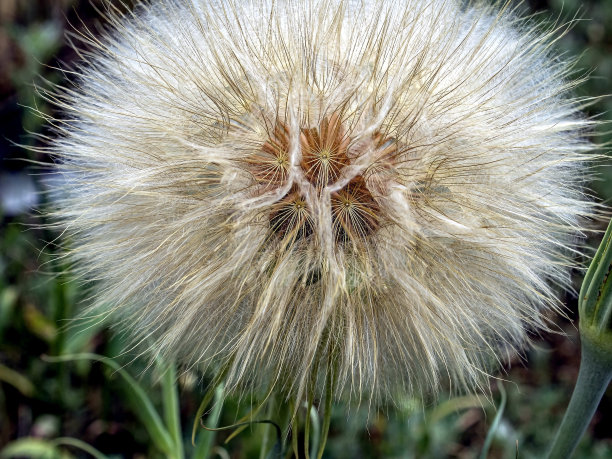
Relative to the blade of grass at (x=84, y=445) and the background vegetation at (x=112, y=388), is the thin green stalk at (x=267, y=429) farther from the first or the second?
the background vegetation at (x=112, y=388)

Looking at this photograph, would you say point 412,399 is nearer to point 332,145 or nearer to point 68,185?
point 332,145

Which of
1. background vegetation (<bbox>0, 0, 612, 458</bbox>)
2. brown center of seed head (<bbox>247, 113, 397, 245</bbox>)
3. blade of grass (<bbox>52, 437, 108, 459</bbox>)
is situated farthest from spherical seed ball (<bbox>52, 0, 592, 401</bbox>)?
background vegetation (<bbox>0, 0, 612, 458</bbox>)

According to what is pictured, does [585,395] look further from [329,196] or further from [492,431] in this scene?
[329,196]

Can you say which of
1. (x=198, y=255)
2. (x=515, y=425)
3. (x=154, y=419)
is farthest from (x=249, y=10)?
(x=515, y=425)

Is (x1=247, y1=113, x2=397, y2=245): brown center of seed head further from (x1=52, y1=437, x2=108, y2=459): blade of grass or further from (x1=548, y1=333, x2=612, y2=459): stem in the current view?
(x1=52, y1=437, x2=108, y2=459): blade of grass

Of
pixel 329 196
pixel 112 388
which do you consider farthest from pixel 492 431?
pixel 112 388
